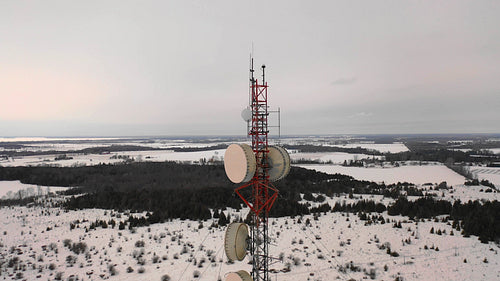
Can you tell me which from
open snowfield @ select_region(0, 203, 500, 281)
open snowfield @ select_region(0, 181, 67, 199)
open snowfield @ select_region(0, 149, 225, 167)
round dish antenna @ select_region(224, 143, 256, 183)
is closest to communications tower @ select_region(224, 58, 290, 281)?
round dish antenna @ select_region(224, 143, 256, 183)

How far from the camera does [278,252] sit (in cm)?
A: 1466

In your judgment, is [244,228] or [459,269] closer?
[244,228]

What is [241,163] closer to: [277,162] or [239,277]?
[277,162]

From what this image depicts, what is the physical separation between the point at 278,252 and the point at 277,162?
8.61m

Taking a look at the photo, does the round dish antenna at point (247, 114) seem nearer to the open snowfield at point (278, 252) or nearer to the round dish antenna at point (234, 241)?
the round dish antenna at point (234, 241)

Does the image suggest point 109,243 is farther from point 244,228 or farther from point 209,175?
point 209,175

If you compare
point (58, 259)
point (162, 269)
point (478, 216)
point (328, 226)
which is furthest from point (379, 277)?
point (58, 259)

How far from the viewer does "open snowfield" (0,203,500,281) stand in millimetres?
12320

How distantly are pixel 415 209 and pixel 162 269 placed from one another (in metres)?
19.4

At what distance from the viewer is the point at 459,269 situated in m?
12.1

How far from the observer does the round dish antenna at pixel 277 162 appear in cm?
799

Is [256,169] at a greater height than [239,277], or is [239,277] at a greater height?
[256,169]

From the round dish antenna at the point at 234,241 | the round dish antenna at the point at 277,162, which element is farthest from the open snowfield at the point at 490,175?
the round dish antenna at the point at 234,241

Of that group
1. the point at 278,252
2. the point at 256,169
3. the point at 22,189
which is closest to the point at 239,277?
the point at 256,169
